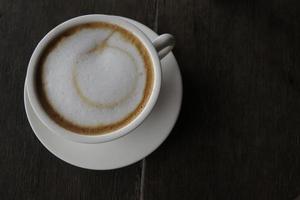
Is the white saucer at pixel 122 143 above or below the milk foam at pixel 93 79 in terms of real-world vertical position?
below

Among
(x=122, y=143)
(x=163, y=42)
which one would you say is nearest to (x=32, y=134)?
(x=122, y=143)

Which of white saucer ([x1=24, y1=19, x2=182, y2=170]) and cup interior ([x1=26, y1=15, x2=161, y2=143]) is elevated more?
cup interior ([x1=26, y1=15, x2=161, y2=143])

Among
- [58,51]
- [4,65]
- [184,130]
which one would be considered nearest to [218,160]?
[184,130]

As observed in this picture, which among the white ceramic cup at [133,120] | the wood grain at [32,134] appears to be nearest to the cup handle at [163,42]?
the white ceramic cup at [133,120]

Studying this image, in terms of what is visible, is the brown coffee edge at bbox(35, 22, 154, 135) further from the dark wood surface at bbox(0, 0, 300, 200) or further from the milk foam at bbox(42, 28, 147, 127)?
the dark wood surface at bbox(0, 0, 300, 200)

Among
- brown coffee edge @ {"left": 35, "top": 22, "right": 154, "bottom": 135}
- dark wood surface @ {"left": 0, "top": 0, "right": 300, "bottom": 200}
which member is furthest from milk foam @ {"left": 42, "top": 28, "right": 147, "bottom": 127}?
dark wood surface @ {"left": 0, "top": 0, "right": 300, "bottom": 200}

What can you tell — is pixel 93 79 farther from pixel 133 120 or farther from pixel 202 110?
pixel 202 110

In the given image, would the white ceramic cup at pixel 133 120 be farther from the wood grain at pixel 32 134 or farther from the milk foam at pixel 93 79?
the wood grain at pixel 32 134
